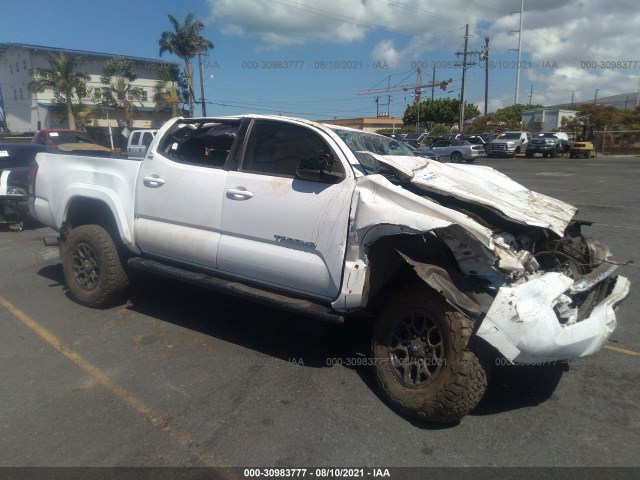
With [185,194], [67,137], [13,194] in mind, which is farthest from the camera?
[67,137]

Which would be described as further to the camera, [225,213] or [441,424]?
Result: [225,213]

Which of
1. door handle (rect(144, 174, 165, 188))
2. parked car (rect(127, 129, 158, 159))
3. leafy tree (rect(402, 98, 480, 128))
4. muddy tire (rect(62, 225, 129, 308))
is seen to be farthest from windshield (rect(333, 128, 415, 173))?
leafy tree (rect(402, 98, 480, 128))

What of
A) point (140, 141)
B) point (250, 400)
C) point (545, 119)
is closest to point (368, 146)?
point (250, 400)

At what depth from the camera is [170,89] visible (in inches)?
1903

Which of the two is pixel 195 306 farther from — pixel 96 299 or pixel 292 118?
pixel 292 118

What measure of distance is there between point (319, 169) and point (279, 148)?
638 mm

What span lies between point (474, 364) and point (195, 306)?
3367 mm

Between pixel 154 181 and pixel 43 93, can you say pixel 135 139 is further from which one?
pixel 43 93

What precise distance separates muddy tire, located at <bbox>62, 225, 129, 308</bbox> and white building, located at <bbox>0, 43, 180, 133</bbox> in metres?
47.1

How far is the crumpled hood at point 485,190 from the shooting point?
3.39 metres

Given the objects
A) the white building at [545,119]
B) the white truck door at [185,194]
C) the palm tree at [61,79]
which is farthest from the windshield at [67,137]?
the white building at [545,119]

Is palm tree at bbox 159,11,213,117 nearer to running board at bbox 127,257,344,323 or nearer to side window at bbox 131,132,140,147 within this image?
side window at bbox 131,132,140,147

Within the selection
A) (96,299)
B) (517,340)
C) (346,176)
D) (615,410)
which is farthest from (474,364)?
(96,299)

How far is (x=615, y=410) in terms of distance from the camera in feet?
11.1
